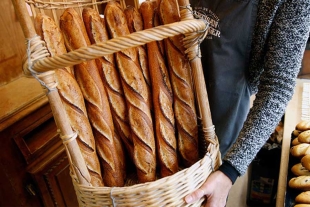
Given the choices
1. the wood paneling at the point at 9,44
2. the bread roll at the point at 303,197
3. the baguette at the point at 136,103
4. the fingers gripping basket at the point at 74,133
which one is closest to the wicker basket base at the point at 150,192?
the fingers gripping basket at the point at 74,133

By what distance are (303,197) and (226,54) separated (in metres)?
0.51

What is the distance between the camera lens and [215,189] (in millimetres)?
587

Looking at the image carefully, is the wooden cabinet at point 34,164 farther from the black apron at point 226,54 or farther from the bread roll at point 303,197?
the bread roll at point 303,197

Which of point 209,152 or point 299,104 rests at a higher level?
point 209,152

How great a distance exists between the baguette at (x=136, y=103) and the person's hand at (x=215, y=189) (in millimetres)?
122

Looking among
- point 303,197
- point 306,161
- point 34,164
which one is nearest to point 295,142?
point 306,161

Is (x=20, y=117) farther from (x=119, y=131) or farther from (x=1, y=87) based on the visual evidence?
(x=119, y=131)

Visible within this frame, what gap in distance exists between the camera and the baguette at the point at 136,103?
0.61 metres

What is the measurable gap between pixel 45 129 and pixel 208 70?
0.86 m

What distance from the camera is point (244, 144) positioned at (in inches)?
25.3

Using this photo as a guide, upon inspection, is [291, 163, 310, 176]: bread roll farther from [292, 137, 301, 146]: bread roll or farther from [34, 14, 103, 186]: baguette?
[34, 14, 103, 186]: baguette

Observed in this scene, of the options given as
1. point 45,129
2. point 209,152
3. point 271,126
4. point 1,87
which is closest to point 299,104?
point 271,126

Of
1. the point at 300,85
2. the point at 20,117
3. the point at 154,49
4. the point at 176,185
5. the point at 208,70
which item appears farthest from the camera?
the point at 300,85

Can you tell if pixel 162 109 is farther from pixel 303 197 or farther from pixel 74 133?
pixel 303 197
